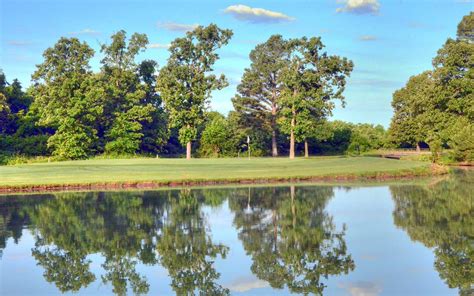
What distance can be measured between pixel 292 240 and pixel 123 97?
67809mm

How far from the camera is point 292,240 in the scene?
20547 mm

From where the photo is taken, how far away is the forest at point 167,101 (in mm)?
76812

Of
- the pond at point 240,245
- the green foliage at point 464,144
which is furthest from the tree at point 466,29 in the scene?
the pond at point 240,245

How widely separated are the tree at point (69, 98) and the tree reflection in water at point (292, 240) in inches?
1831

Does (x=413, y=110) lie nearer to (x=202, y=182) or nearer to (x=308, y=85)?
(x=308, y=85)

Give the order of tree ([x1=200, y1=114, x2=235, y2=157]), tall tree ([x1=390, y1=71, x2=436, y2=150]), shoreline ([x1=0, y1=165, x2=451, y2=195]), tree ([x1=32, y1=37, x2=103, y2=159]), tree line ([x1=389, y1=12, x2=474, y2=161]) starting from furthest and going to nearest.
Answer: tree ([x1=200, y1=114, x2=235, y2=157]) → tall tree ([x1=390, y1=71, x2=436, y2=150]) → tree ([x1=32, y1=37, x2=103, y2=159]) → tree line ([x1=389, y1=12, x2=474, y2=161]) → shoreline ([x1=0, y1=165, x2=451, y2=195])

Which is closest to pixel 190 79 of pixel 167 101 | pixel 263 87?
pixel 167 101

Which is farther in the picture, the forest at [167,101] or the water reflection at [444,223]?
the forest at [167,101]

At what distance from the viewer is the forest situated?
76.8m

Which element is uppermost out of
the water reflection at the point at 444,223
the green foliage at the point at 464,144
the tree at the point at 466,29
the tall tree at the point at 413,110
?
the tree at the point at 466,29

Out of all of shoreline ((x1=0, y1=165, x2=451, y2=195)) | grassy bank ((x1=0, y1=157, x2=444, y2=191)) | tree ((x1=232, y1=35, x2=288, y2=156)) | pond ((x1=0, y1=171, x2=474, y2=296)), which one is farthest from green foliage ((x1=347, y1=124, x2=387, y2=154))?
pond ((x1=0, y1=171, x2=474, y2=296))

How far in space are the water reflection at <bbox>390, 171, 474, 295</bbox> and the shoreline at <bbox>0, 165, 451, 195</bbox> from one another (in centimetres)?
685

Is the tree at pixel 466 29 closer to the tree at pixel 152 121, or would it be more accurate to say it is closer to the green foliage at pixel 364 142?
the green foliage at pixel 364 142

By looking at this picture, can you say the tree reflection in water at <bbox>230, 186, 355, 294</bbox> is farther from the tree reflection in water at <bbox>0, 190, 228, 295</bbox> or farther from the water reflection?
the water reflection
